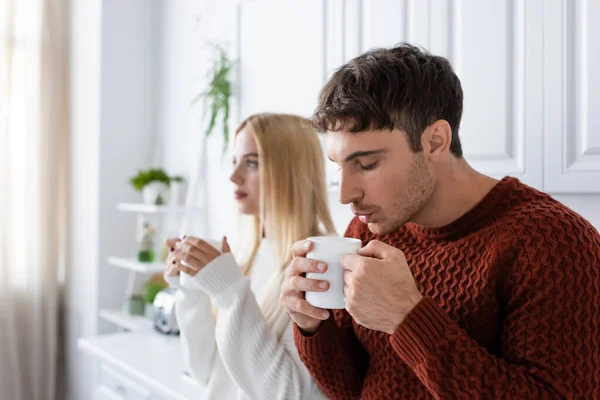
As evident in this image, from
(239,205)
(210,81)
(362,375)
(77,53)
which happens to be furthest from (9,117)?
(362,375)

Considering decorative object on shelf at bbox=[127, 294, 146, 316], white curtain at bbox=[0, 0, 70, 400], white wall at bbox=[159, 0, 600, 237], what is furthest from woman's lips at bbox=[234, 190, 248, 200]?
white curtain at bbox=[0, 0, 70, 400]

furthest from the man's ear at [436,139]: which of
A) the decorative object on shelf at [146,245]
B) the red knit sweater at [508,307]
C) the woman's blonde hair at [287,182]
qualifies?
the decorative object on shelf at [146,245]

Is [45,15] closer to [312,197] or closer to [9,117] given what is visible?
[9,117]

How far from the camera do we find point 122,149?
2699mm

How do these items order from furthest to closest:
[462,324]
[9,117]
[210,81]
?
[9,117], [210,81], [462,324]

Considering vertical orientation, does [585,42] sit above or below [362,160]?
above

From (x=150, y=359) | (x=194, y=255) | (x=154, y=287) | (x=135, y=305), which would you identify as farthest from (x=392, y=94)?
(x=135, y=305)

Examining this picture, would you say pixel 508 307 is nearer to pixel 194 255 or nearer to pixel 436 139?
pixel 436 139

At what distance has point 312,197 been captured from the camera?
1481 millimetres

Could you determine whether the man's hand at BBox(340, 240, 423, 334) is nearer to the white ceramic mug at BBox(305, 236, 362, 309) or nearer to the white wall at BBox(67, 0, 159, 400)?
the white ceramic mug at BBox(305, 236, 362, 309)

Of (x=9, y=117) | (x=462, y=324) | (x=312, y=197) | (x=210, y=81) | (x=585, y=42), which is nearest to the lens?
(x=462, y=324)

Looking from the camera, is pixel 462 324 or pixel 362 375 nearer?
pixel 462 324

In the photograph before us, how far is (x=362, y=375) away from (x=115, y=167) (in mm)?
1907

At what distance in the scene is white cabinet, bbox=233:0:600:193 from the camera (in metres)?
1.12
